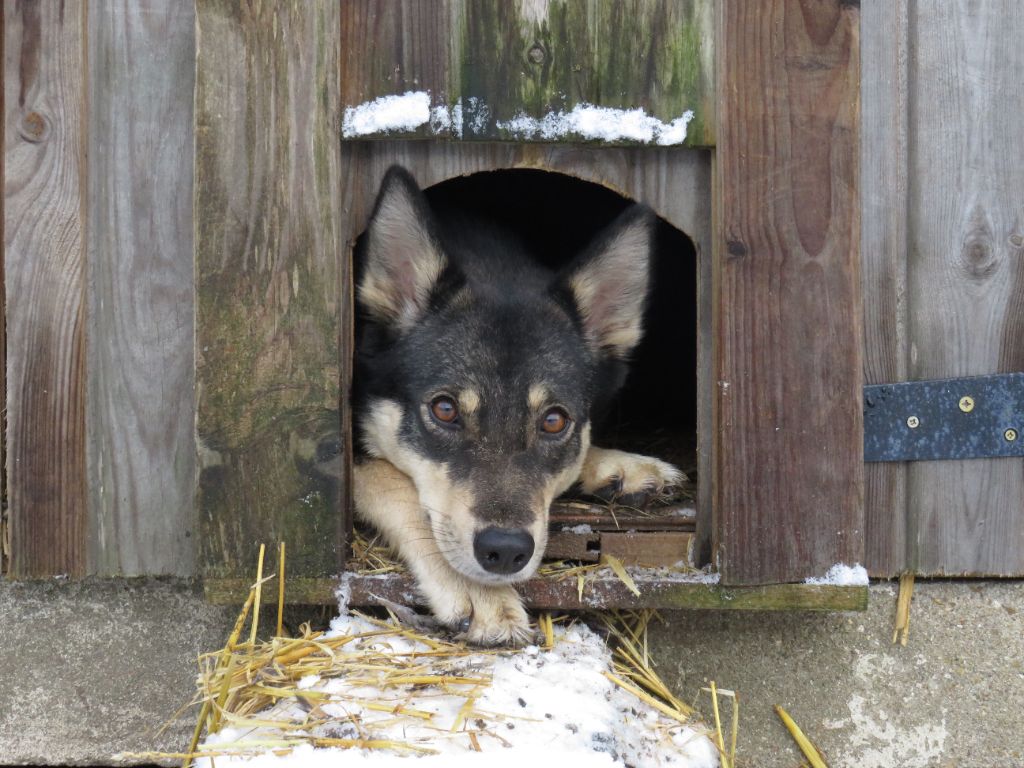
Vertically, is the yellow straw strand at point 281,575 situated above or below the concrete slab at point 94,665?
above

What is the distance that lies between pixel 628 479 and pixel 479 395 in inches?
30.5

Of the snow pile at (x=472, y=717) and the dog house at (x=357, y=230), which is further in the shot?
the dog house at (x=357, y=230)

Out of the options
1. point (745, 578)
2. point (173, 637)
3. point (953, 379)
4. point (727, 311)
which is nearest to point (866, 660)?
point (745, 578)

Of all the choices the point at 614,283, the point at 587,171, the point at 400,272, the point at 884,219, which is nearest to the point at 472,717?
the point at 400,272

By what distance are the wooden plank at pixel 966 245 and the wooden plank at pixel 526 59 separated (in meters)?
0.93

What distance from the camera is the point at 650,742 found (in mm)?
3154

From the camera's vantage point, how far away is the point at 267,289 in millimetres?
3451

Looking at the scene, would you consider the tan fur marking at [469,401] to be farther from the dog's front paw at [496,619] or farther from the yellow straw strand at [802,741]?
the yellow straw strand at [802,741]

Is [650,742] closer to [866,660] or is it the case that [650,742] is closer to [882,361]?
[866,660]

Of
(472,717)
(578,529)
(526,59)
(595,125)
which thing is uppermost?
(526,59)

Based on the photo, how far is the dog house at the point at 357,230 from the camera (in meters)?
3.43

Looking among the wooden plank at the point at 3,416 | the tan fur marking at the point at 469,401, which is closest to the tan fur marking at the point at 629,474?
the tan fur marking at the point at 469,401

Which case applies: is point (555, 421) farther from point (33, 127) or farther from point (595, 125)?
point (33, 127)

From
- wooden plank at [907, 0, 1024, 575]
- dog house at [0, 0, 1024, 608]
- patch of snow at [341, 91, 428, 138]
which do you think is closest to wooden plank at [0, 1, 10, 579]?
dog house at [0, 0, 1024, 608]
